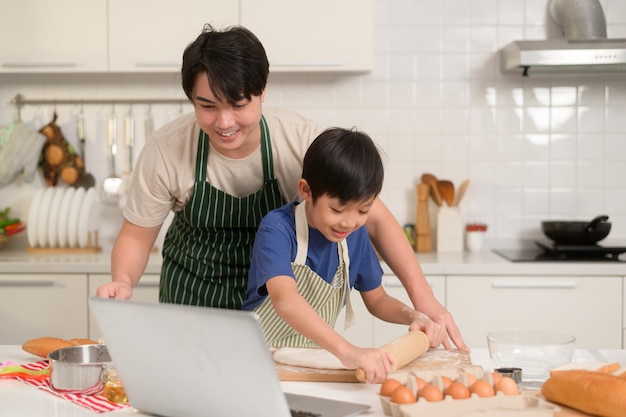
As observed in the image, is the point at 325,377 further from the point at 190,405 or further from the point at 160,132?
the point at 160,132

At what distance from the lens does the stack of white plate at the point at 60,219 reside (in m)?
3.46

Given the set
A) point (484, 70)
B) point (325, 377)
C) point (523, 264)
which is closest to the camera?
point (325, 377)

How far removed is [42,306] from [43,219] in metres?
0.46

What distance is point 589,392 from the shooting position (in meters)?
1.25

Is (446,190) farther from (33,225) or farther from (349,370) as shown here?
(349,370)

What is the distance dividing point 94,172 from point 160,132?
1.61 meters

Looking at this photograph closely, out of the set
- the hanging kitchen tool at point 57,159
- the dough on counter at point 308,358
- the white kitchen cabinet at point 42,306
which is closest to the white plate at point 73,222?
the hanging kitchen tool at point 57,159

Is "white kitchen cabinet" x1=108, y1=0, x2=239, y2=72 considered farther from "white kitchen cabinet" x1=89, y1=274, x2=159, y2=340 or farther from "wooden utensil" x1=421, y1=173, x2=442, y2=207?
"wooden utensil" x1=421, y1=173, x2=442, y2=207

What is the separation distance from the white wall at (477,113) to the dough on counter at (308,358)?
1987 millimetres

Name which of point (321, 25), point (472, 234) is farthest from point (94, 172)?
point (472, 234)

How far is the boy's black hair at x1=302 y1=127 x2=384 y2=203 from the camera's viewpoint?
172 cm

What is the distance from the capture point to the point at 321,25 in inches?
126

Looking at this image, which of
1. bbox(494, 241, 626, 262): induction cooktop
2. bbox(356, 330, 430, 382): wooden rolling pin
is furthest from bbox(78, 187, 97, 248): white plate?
bbox(356, 330, 430, 382): wooden rolling pin

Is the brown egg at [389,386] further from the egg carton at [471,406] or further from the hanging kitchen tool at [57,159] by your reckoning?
the hanging kitchen tool at [57,159]
